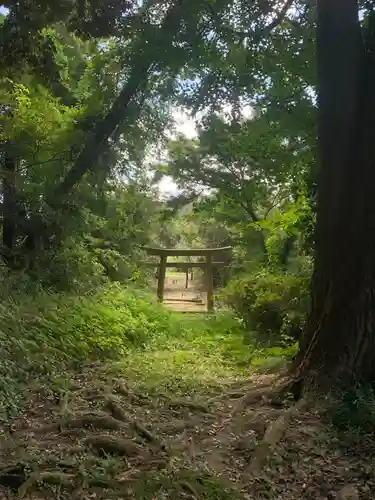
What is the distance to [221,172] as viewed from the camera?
14.6 meters

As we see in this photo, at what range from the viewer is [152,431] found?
13.5ft

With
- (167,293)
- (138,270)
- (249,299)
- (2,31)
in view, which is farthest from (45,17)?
(167,293)

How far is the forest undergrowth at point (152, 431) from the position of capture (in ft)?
10.4

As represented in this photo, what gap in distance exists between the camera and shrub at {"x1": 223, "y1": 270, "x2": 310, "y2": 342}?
27.1 feet

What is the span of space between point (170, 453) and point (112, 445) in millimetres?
439

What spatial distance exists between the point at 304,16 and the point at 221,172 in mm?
7728

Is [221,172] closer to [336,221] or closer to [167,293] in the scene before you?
[167,293]

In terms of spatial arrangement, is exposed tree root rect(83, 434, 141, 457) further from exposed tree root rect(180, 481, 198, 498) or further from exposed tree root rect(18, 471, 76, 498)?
exposed tree root rect(180, 481, 198, 498)

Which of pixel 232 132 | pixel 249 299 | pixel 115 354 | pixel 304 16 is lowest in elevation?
pixel 115 354

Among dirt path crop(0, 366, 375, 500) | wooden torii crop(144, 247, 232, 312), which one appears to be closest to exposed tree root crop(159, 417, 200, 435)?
dirt path crop(0, 366, 375, 500)

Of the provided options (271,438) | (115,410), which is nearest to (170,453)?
(271,438)

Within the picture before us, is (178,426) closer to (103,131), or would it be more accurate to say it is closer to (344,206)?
(344,206)

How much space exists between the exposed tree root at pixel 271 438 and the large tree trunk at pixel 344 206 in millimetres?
444

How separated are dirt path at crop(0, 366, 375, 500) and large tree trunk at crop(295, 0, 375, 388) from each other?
0.58 metres
